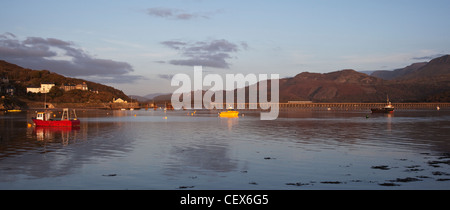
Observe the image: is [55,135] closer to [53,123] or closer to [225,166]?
[53,123]

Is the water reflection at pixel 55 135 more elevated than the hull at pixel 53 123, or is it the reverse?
the hull at pixel 53 123

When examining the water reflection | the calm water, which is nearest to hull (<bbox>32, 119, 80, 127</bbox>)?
the water reflection

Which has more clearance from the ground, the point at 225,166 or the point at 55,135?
the point at 55,135

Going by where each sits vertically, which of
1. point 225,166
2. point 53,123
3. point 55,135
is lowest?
point 225,166

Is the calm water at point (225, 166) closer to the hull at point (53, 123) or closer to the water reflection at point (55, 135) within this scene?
the water reflection at point (55, 135)

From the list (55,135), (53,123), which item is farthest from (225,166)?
(53,123)

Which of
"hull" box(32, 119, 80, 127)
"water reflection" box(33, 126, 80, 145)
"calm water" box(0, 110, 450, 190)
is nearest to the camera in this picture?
"calm water" box(0, 110, 450, 190)

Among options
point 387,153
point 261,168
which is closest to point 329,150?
point 387,153

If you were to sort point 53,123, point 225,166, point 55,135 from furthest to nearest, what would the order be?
point 53,123 → point 55,135 → point 225,166

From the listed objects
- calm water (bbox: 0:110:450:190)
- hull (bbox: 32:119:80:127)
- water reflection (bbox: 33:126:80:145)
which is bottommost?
calm water (bbox: 0:110:450:190)

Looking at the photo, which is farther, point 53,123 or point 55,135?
point 53,123

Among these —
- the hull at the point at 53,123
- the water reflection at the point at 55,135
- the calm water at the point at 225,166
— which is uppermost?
the hull at the point at 53,123

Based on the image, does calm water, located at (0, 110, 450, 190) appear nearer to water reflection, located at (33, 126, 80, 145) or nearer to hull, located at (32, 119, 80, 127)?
water reflection, located at (33, 126, 80, 145)

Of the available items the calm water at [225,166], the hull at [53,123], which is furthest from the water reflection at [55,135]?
Answer: the hull at [53,123]
